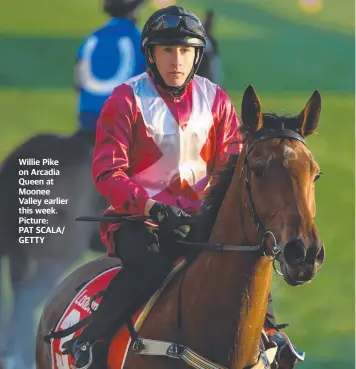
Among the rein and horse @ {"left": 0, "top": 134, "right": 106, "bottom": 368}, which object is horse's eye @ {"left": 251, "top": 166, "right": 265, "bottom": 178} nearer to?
the rein

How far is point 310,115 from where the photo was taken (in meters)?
2.65

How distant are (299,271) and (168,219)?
2.04 ft

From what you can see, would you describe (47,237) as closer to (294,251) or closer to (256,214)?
(256,214)

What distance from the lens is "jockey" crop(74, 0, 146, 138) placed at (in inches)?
162

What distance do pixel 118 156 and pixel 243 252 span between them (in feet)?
2.20

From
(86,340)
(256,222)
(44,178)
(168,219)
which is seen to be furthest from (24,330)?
(256,222)

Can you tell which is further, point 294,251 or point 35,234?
point 35,234

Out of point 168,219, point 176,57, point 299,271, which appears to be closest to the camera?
point 299,271

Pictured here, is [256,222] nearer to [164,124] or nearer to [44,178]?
[164,124]

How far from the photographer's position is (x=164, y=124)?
3244mm

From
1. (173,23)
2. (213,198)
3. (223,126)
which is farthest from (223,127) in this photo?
(213,198)

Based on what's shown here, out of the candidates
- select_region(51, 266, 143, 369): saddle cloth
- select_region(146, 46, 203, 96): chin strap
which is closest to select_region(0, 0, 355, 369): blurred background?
select_region(51, 266, 143, 369): saddle cloth

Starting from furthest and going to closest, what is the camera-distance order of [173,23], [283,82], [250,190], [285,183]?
[283,82], [173,23], [250,190], [285,183]

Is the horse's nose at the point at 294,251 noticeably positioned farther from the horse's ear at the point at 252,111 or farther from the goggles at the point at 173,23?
the goggles at the point at 173,23
